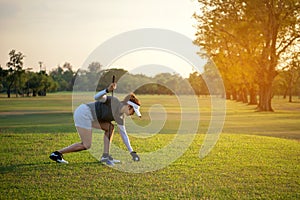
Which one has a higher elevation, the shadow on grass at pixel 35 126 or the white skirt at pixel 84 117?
the white skirt at pixel 84 117

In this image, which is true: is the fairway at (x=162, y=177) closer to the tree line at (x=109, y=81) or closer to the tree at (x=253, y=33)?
the tree line at (x=109, y=81)

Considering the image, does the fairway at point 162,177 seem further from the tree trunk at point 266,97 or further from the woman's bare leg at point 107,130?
the tree trunk at point 266,97

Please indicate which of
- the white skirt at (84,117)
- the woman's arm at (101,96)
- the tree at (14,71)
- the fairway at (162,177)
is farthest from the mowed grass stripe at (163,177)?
the tree at (14,71)

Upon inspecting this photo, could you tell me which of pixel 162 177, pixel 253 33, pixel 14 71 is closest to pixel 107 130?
pixel 162 177

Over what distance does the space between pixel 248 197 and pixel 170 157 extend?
13.5 feet

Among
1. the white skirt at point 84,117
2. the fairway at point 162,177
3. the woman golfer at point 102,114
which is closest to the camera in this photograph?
the fairway at point 162,177

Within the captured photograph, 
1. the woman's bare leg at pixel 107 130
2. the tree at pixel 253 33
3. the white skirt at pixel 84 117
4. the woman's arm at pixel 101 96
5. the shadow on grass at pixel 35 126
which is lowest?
the shadow on grass at pixel 35 126

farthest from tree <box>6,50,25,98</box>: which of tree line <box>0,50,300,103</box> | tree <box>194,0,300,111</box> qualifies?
tree <box>194,0,300,111</box>

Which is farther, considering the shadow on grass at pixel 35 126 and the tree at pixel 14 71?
the tree at pixel 14 71

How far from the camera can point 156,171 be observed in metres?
8.90

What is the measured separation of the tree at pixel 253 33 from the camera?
39.1 m

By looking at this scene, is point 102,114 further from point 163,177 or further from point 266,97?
point 266,97

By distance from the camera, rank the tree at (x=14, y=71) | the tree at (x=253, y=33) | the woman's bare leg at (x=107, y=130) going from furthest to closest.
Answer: the tree at (x=14, y=71)
the tree at (x=253, y=33)
the woman's bare leg at (x=107, y=130)

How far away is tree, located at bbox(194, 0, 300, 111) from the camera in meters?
39.1
